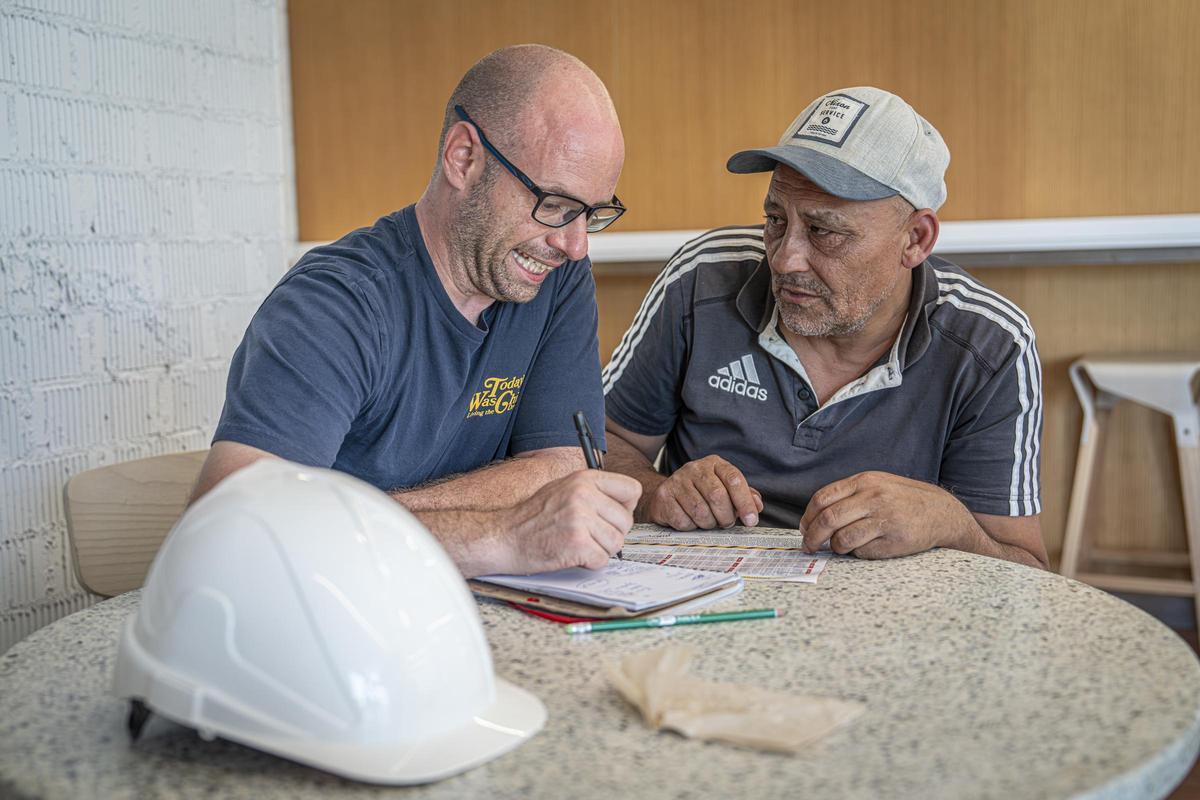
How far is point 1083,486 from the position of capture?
312 cm

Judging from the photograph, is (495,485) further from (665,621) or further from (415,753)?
(415,753)

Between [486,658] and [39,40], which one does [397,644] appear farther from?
[39,40]

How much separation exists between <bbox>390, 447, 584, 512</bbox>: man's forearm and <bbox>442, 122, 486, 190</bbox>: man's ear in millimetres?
405

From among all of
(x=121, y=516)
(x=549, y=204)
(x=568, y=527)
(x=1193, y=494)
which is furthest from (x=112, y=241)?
(x=1193, y=494)

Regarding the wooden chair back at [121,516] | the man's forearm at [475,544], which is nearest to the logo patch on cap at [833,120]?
the man's forearm at [475,544]

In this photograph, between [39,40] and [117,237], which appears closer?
[39,40]

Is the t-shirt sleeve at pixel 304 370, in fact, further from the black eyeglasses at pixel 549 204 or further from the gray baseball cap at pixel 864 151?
the gray baseball cap at pixel 864 151

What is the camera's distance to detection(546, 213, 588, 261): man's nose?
1.55 m

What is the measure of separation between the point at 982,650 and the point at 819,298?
2.78 ft

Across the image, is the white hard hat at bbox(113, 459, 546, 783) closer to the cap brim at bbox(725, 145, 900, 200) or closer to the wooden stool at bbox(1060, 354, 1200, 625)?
the cap brim at bbox(725, 145, 900, 200)

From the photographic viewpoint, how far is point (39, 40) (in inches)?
103

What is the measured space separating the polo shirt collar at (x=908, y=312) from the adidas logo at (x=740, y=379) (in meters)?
0.06

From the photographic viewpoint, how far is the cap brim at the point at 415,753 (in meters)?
0.72

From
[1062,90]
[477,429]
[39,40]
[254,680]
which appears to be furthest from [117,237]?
[1062,90]
